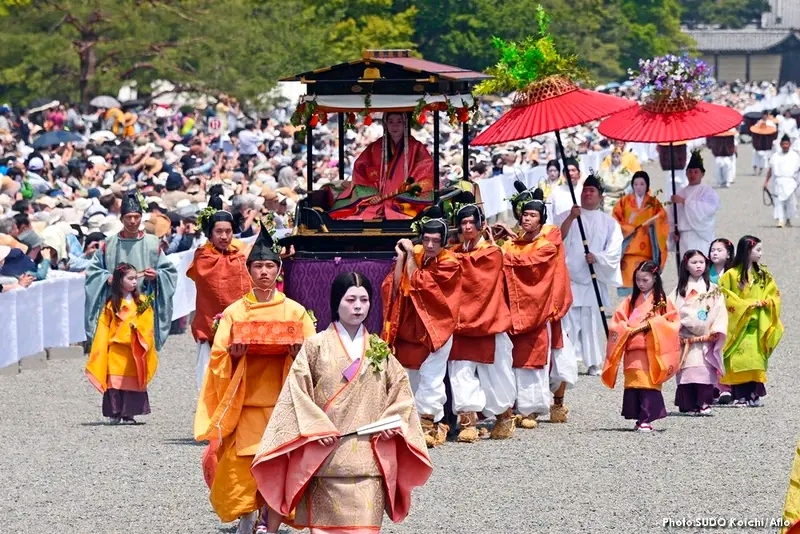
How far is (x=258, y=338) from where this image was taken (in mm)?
8500

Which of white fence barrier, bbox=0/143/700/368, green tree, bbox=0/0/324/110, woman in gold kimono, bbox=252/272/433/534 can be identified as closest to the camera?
woman in gold kimono, bbox=252/272/433/534

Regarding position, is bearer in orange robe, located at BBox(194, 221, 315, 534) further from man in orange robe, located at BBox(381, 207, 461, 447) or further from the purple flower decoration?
the purple flower decoration

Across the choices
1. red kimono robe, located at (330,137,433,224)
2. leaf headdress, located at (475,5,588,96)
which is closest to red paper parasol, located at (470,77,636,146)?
leaf headdress, located at (475,5,588,96)

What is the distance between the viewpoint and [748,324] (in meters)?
12.9

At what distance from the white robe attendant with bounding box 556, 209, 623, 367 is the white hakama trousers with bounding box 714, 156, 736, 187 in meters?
21.6

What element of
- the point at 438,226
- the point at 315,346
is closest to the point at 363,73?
the point at 438,226

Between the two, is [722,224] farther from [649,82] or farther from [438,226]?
[438,226]

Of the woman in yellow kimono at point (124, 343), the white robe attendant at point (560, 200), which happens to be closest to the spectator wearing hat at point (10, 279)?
the woman in yellow kimono at point (124, 343)

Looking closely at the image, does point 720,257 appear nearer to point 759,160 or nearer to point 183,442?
point 183,442

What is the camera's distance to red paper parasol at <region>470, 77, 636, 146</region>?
42.8 feet

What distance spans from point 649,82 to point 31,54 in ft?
60.1

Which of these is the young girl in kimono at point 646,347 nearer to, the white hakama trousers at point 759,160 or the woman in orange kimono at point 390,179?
the woman in orange kimono at point 390,179

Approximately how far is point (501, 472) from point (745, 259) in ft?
10.8

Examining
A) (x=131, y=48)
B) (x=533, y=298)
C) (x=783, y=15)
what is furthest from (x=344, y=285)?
(x=783, y=15)
